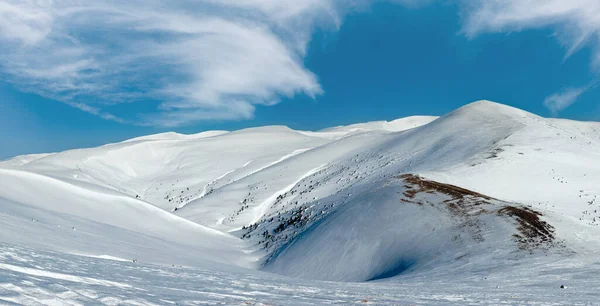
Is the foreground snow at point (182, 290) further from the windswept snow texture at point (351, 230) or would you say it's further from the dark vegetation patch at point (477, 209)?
the dark vegetation patch at point (477, 209)

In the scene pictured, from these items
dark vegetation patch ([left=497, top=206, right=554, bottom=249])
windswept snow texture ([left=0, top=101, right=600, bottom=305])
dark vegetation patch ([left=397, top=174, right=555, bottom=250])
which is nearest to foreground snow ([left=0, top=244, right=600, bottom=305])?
windswept snow texture ([left=0, top=101, right=600, bottom=305])

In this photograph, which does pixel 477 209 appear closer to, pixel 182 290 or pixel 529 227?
pixel 529 227

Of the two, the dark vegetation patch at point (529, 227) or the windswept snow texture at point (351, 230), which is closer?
the windswept snow texture at point (351, 230)

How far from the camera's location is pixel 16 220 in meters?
15.8

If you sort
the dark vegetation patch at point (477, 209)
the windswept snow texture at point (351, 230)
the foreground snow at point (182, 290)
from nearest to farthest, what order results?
1. the foreground snow at point (182, 290)
2. the windswept snow texture at point (351, 230)
3. the dark vegetation patch at point (477, 209)

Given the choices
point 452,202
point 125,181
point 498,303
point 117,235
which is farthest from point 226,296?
point 125,181

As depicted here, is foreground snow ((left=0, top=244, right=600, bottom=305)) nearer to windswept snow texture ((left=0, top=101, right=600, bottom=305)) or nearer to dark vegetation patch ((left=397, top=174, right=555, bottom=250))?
windswept snow texture ((left=0, top=101, right=600, bottom=305))

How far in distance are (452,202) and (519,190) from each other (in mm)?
6672

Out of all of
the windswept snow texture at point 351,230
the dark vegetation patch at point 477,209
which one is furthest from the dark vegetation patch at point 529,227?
the windswept snow texture at point 351,230

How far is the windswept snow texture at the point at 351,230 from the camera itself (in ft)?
33.8

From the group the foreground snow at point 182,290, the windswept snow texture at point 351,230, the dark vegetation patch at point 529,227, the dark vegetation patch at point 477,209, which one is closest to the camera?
the foreground snow at point 182,290

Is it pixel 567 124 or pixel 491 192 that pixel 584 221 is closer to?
pixel 491 192

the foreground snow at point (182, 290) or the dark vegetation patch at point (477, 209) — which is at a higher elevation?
the dark vegetation patch at point (477, 209)

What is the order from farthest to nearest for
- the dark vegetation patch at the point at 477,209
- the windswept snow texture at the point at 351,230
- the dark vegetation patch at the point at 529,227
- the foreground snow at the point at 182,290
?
the dark vegetation patch at the point at 477,209
the dark vegetation patch at the point at 529,227
the windswept snow texture at the point at 351,230
the foreground snow at the point at 182,290
